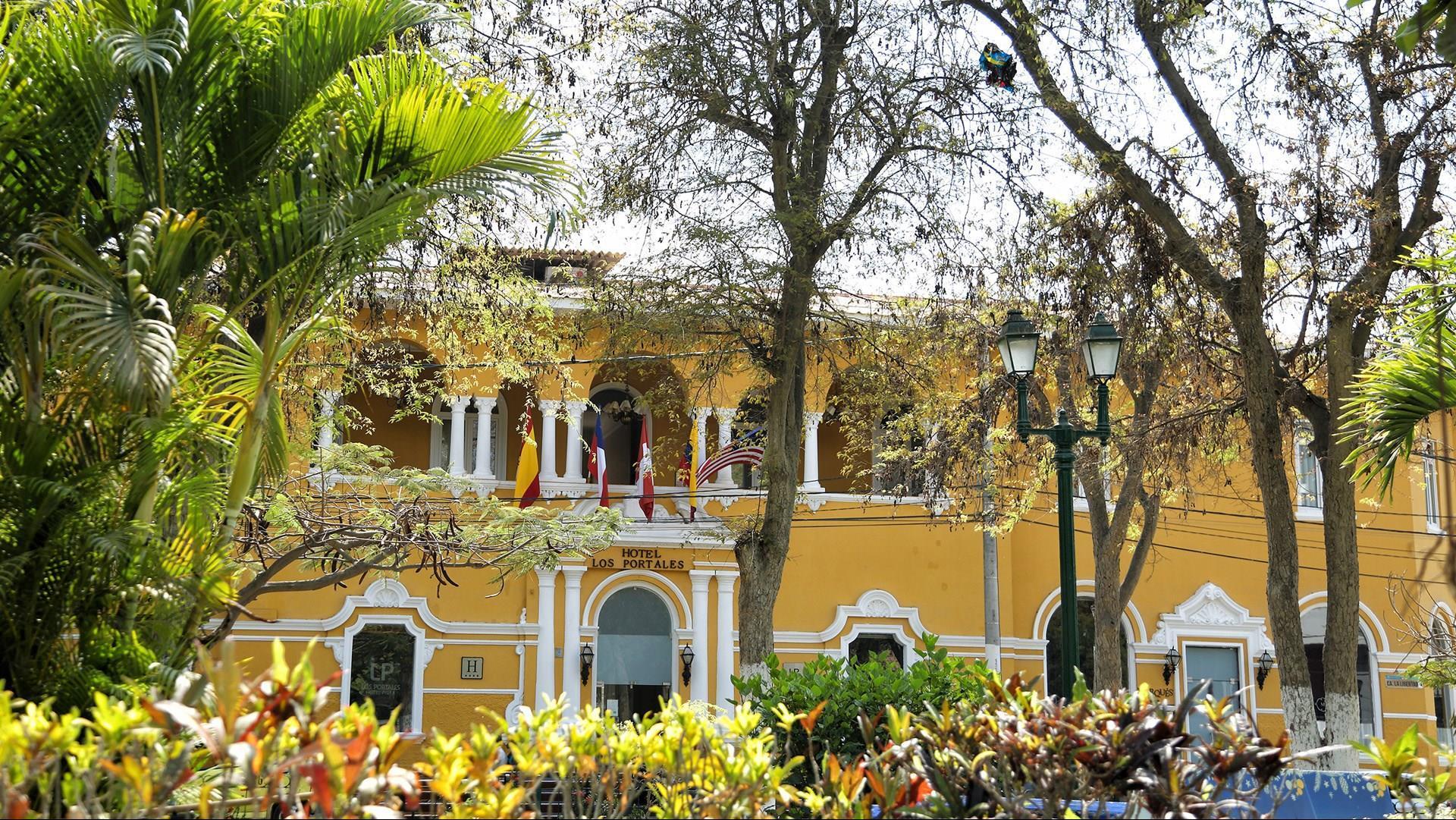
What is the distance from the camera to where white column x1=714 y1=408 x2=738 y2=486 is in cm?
2083

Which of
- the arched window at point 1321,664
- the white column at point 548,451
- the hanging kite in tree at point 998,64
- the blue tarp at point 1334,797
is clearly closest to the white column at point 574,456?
the white column at point 548,451

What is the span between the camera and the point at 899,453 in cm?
1934

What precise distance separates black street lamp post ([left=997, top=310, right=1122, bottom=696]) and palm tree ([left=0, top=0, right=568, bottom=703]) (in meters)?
4.99

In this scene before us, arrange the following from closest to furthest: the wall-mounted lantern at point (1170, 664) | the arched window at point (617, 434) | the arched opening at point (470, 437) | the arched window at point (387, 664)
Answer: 1. the arched window at point (387, 664)
2. the arched opening at point (470, 437)
3. the arched window at point (617, 434)
4. the wall-mounted lantern at point (1170, 664)

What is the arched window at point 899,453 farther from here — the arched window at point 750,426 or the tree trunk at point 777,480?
the tree trunk at point 777,480

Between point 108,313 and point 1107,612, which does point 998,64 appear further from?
point 108,313

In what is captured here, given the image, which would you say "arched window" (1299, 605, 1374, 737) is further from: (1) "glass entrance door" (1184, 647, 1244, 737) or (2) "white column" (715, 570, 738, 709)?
(2) "white column" (715, 570, 738, 709)

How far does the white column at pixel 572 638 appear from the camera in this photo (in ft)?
71.7

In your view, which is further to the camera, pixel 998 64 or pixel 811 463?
pixel 811 463

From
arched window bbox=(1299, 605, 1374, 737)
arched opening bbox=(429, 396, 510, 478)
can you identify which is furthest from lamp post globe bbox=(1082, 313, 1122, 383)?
arched window bbox=(1299, 605, 1374, 737)

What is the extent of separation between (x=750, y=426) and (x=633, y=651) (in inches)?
234

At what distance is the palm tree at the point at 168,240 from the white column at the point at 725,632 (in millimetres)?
15932

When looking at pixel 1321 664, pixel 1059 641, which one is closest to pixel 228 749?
pixel 1059 641

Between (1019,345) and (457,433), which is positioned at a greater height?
(457,433)
